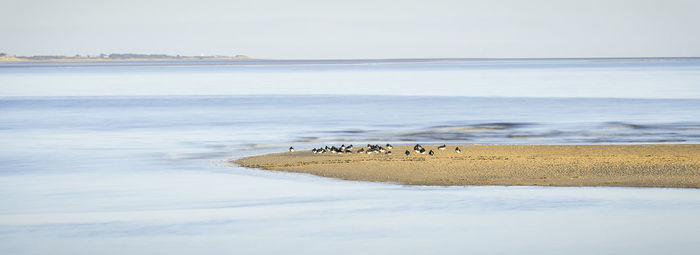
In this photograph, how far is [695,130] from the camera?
3312cm

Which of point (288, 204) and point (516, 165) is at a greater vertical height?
point (516, 165)

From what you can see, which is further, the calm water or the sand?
the sand

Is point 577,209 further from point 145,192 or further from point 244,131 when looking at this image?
point 244,131

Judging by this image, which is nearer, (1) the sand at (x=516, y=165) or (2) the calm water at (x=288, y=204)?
(2) the calm water at (x=288, y=204)

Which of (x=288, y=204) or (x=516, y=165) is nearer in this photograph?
(x=288, y=204)

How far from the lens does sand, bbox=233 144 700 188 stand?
19781mm

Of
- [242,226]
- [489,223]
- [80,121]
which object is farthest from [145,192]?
[80,121]

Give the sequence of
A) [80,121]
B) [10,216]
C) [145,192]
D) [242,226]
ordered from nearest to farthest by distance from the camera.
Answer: [242,226] < [10,216] < [145,192] < [80,121]

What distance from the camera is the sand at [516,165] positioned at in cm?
1978

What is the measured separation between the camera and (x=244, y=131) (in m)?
36.4

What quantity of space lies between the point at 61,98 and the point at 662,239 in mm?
55016

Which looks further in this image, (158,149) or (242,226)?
(158,149)

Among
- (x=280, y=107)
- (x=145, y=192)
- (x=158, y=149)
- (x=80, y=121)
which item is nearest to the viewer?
(x=145, y=192)

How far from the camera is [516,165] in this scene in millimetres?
21844
